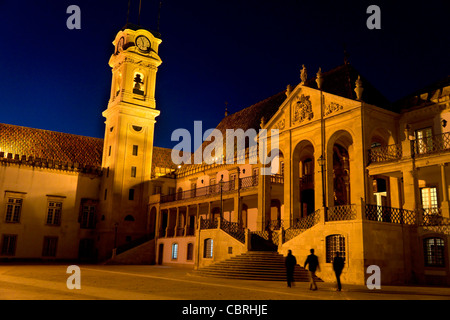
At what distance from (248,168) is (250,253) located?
494 inches

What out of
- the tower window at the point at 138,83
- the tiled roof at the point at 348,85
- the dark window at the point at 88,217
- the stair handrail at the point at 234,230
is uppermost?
the tower window at the point at 138,83

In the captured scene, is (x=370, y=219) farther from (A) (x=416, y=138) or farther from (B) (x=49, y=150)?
(B) (x=49, y=150)

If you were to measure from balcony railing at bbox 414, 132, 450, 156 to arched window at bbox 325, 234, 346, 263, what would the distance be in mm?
5913

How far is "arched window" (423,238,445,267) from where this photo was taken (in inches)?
769

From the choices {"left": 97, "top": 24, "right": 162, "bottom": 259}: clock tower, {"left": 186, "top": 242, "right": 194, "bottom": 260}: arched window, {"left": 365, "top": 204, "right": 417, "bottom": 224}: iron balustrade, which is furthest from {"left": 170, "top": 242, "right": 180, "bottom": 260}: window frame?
{"left": 365, "top": 204, "right": 417, "bottom": 224}: iron balustrade

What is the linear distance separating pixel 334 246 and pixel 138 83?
33201 mm

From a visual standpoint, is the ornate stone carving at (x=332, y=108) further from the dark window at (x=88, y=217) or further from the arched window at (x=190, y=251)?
the dark window at (x=88, y=217)

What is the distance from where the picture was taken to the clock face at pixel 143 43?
47.3m

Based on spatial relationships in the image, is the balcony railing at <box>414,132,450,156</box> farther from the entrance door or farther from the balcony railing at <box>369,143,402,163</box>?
the entrance door

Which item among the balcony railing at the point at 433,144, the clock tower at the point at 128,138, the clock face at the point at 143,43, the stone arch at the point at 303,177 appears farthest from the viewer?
the clock face at the point at 143,43

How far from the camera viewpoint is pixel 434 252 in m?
19.8

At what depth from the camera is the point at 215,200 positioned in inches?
1423

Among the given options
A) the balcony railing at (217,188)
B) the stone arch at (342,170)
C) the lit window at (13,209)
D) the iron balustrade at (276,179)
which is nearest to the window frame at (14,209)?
the lit window at (13,209)
